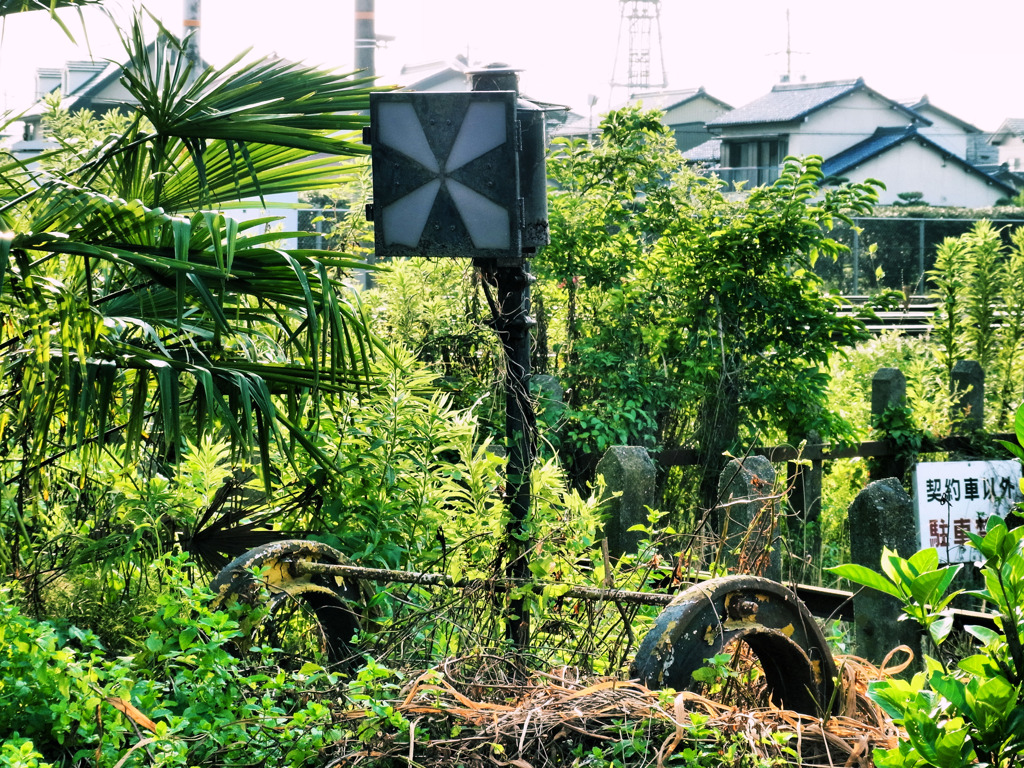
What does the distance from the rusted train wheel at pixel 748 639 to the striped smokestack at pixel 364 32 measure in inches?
477

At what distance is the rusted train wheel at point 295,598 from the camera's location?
286 centimetres

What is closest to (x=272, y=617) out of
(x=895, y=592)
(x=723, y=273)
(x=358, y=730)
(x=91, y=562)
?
(x=91, y=562)

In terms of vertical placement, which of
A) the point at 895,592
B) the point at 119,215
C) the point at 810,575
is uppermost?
the point at 119,215

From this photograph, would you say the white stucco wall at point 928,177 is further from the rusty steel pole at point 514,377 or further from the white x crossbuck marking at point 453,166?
the white x crossbuck marking at point 453,166

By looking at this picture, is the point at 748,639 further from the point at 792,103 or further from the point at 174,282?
the point at 792,103

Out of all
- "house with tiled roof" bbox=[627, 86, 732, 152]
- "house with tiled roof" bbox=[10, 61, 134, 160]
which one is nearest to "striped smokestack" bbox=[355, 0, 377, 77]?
"house with tiled roof" bbox=[10, 61, 134, 160]

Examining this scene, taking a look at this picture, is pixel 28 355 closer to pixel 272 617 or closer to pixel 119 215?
pixel 119 215

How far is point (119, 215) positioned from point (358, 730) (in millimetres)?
2071

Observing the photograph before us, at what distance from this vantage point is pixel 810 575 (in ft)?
18.9

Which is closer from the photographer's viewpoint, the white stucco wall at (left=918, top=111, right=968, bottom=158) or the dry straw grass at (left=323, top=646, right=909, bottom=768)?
the dry straw grass at (left=323, top=646, right=909, bottom=768)

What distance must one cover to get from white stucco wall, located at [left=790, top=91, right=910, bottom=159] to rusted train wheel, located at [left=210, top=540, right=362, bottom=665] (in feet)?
116

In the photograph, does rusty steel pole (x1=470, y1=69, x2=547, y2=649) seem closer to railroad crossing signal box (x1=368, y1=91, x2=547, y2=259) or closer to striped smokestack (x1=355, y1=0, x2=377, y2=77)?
railroad crossing signal box (x1=368, y1=91, x2=547, y2=259)

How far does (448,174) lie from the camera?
3.18m

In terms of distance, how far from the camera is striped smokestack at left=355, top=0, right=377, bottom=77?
1352cm
